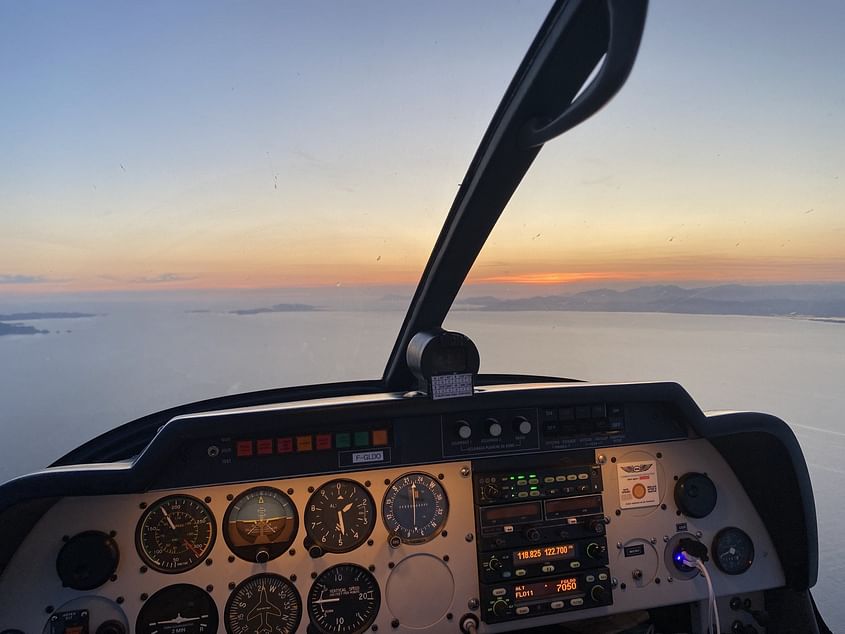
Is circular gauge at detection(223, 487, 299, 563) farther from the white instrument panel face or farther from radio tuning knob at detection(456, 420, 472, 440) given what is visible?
radio tuning knob at detection(456, 420, 472, 440)

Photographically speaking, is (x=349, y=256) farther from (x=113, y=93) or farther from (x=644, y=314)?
(x=644, y=314)

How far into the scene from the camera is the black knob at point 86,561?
75.3 inches

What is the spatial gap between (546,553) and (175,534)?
52.4 inches

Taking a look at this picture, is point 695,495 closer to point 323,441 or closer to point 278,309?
point 323,441

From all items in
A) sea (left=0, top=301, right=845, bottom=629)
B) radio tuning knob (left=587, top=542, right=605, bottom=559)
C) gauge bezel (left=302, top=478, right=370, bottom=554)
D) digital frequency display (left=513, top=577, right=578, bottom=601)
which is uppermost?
sea (left=0, top=301, right=845, bottom=629)

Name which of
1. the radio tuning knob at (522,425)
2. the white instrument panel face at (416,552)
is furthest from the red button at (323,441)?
the radio tuning knob at (522,425)

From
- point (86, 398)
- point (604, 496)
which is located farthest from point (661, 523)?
point (86, 398)

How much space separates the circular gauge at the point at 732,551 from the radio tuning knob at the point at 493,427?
1.02 m

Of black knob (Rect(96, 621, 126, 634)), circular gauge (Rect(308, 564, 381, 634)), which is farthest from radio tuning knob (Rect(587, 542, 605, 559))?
black knob (Rect(96, 621, 126, 634))

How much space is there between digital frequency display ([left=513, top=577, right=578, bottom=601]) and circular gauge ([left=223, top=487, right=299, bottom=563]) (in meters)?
0.85

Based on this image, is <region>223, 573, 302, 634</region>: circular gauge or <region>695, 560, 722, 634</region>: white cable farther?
<region>695, 560, 722, 634</region>: white cable

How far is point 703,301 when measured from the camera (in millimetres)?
2557

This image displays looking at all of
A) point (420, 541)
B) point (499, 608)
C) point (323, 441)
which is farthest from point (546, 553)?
point (323, 441)

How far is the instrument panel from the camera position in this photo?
6.48 feet
